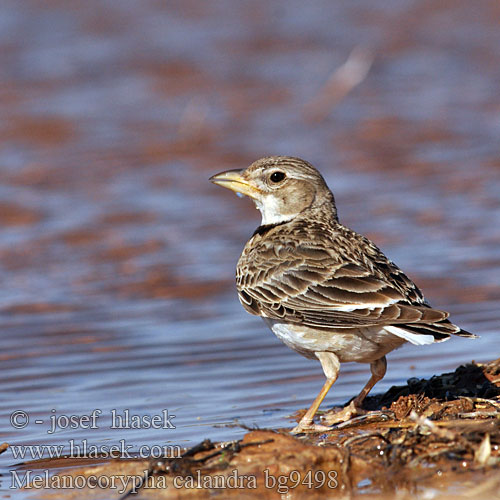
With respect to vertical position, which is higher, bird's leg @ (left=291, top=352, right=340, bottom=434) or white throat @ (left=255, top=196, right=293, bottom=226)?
white throat @ (left=255, top=196, right=293, bottom=226)

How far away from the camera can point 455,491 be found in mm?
5695

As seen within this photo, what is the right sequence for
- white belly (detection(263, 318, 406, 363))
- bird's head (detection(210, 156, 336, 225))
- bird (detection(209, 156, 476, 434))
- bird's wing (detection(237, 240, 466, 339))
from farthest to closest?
1. bird's head (detection(210, 156, 336, 225))
2. white belly (detection(263, 318, 406, 363))
3. bird (detection(209, 156, 476, 434))
4. bird's wing (detection(237, 240, 466, 339))

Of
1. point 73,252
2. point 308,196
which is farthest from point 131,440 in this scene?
point 73,252

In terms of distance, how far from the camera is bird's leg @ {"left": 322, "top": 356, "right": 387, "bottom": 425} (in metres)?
7.47

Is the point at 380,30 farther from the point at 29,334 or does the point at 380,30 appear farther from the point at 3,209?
the point at 29,334

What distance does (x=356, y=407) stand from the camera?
24.9ft

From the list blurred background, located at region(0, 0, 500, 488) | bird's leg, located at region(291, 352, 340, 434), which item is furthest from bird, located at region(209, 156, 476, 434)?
blurred background, located at region(0, 0, 500, 488)

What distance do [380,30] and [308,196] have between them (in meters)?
16.0

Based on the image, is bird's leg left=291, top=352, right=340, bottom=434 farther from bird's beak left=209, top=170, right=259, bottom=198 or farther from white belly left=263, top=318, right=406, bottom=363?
bird's beak left=209, top=170, right=259, bottom=198

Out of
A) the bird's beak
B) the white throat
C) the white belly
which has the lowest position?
the white belly

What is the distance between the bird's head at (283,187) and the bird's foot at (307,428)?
6.75ft

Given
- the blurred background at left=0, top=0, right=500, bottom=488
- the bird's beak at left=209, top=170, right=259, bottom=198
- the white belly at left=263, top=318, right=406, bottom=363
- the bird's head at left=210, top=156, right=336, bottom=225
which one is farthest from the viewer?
the blurred background at left=0, top=0, right=500, bottom=488

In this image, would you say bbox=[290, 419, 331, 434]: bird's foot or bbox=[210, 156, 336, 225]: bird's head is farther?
bbox=[210, 156, 336, 225]: bird's head

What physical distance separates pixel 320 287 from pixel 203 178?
8.82 metres
